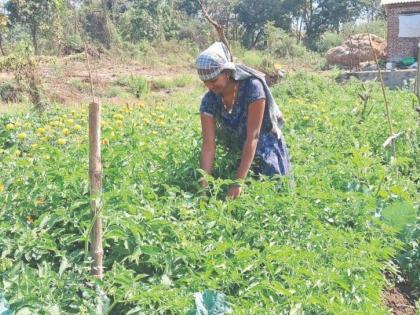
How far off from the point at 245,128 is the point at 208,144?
0.27 m

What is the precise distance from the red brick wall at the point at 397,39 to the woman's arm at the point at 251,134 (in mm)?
20150

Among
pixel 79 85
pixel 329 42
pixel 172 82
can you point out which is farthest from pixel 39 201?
pixel 329 42

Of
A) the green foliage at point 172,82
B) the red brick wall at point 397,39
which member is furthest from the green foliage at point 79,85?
the red brick wall at point 397,39

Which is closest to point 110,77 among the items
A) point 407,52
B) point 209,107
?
point 407,52

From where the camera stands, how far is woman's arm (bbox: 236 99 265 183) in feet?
11.2

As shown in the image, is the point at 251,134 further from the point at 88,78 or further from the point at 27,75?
the point at 88,78

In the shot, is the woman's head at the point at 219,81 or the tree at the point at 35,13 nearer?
the woman's head at the point at 219,81

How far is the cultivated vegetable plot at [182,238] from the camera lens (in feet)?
7.16

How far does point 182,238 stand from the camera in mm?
2492

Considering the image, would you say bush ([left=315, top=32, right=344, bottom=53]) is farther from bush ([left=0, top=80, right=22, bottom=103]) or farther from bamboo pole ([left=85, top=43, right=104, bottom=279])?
bamboo pole ([left=85, top=43, right=104, bottom=279])

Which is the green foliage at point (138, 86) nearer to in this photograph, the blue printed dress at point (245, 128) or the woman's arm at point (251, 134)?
the blue printed dress at point (245, 128)

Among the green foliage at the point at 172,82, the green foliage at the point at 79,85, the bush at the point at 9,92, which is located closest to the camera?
the bush at the point at 9,92

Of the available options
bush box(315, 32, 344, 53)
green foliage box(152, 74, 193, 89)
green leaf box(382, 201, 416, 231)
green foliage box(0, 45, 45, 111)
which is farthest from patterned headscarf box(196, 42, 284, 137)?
bush box(315, 32, 344, 53)

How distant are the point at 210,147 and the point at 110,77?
17.7m
